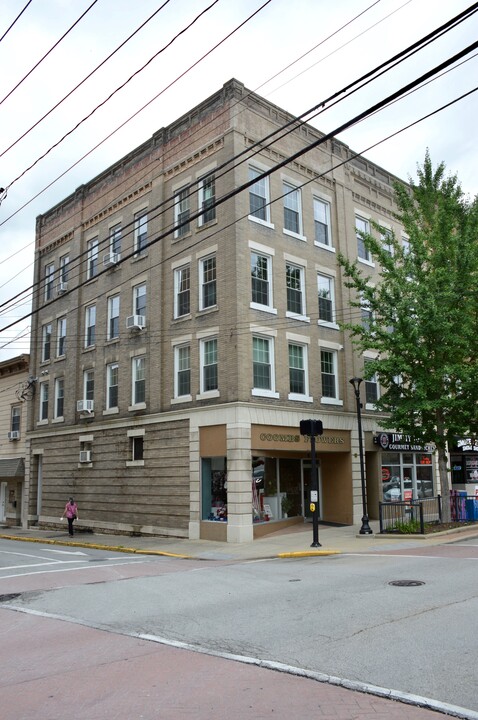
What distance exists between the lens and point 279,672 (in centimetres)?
630

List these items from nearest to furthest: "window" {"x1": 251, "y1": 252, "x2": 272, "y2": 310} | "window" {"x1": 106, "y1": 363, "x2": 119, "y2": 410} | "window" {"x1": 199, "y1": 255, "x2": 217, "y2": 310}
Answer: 1. "window" {"x1": 251, "y1": 252, "x2": 272, "y2": 310}
2. "window" {"x1": 199, "y1": 255, "x2": 217, "y2": 310}
3. "window" {"x1": 106, "y1": 363, "x2": 119, "y2": 410}

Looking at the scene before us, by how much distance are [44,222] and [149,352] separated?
14.1m

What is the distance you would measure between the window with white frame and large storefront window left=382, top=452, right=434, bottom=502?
17498 mm

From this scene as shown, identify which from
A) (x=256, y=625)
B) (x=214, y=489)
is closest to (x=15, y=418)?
(x=214, y=489)

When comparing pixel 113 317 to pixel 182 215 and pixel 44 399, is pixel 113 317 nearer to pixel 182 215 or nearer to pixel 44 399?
pixel 182 215

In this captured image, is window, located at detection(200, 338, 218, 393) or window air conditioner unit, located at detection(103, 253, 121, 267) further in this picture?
window air conditioner unit, located at detection(103, 253, 121, 267)

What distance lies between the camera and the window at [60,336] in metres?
32.1

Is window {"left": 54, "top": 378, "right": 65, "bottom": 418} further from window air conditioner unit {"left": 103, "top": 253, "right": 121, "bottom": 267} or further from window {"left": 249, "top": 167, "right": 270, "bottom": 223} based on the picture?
window {"left": 249, "top": 167, "right": 270, "bottom": 223}

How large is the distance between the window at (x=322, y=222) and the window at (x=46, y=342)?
15.5 m

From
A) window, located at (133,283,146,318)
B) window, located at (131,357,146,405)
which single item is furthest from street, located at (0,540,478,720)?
window, located at (133,283,146,318)

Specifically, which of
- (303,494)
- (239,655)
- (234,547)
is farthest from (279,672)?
(303,494)

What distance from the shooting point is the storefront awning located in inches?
1341

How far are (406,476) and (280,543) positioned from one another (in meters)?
11.5

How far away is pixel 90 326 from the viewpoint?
3030 cm
